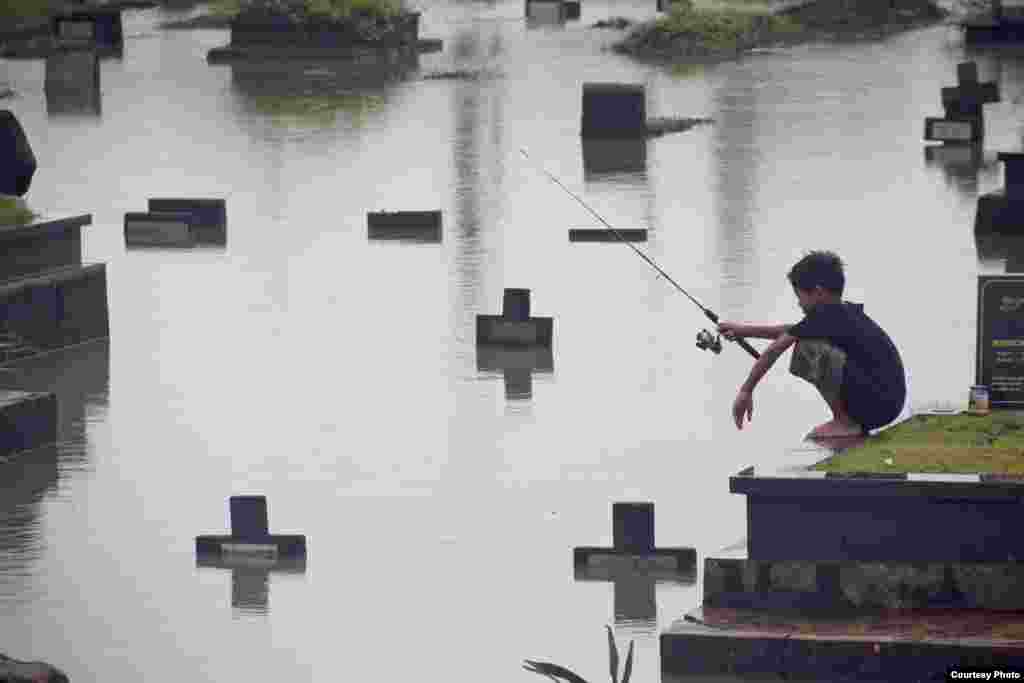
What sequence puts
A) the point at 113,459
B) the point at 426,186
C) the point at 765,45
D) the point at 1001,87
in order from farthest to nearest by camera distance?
the point at 765,45
the point at 1001,87
the point at 426,186
the point at 113,459

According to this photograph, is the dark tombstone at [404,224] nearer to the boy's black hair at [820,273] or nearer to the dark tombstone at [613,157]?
the dark tombstone at [613,157]

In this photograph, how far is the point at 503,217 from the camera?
2408cm

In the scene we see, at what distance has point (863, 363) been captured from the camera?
37.6 ft

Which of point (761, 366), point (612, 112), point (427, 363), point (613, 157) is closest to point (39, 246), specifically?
point (427, 363)

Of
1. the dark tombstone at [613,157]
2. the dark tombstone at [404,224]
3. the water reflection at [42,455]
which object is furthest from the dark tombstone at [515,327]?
the dark tombstone at [613,157]

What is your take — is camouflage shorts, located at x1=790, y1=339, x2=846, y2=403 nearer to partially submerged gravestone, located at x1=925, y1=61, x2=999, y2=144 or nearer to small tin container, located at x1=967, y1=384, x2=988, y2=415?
small tin container, located at x1=967, y1=384, x2=988, y2=415

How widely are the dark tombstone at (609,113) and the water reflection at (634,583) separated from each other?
737 inches

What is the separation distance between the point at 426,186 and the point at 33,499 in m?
13.4

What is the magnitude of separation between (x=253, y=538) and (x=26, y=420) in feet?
8.95

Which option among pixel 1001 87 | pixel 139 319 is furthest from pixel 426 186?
pixel 1001 87

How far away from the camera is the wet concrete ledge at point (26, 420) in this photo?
1438 cm

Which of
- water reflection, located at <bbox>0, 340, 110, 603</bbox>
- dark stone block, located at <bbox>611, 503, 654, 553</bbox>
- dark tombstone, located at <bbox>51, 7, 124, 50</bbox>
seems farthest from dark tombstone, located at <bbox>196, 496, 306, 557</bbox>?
dark tombstone, located at <bbox>51, 7, 124, 50</bbox>

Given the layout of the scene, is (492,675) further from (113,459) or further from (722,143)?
(722,143)

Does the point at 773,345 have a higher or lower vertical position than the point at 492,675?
higher
